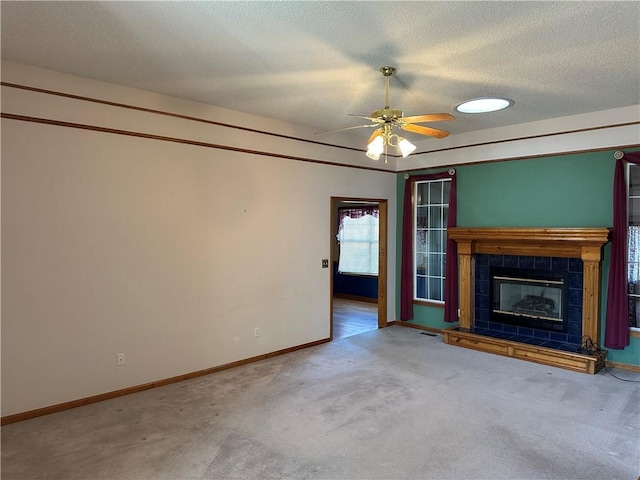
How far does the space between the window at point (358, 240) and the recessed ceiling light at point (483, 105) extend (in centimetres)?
420

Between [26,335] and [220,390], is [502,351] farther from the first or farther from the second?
[26,335]

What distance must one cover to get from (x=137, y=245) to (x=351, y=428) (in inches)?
96.0

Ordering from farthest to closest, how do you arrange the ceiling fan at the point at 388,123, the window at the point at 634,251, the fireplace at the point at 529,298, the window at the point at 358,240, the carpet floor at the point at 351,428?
the window at the point at 358,240 → the fireplace at the point at 529,298 → the window at the point at 634,251 → the ceiling fan at the point at 388,123 → the carpet floor at the point at 351,428

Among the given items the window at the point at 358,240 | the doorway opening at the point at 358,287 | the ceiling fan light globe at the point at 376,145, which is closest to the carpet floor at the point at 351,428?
the doorway opening at the point at 358,287

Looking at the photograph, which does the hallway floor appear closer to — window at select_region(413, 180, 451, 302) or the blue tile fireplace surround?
window at select_region(413, 180, 451, 302)

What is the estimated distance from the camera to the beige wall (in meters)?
3.28

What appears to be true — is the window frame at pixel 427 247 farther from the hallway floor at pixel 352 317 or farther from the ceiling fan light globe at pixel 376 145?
the ceiling fan light globe at pixel 376 145

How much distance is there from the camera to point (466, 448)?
2881mm

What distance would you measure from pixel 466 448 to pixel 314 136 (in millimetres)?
3814

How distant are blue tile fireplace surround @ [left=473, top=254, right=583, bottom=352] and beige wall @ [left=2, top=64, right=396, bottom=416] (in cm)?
230

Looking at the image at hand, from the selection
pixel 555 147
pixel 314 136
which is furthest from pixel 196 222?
pixel 555 147

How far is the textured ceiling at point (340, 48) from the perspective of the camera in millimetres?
2484

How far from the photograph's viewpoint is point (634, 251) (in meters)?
4.45

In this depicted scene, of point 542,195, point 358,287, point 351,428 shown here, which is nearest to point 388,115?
point 351,428
